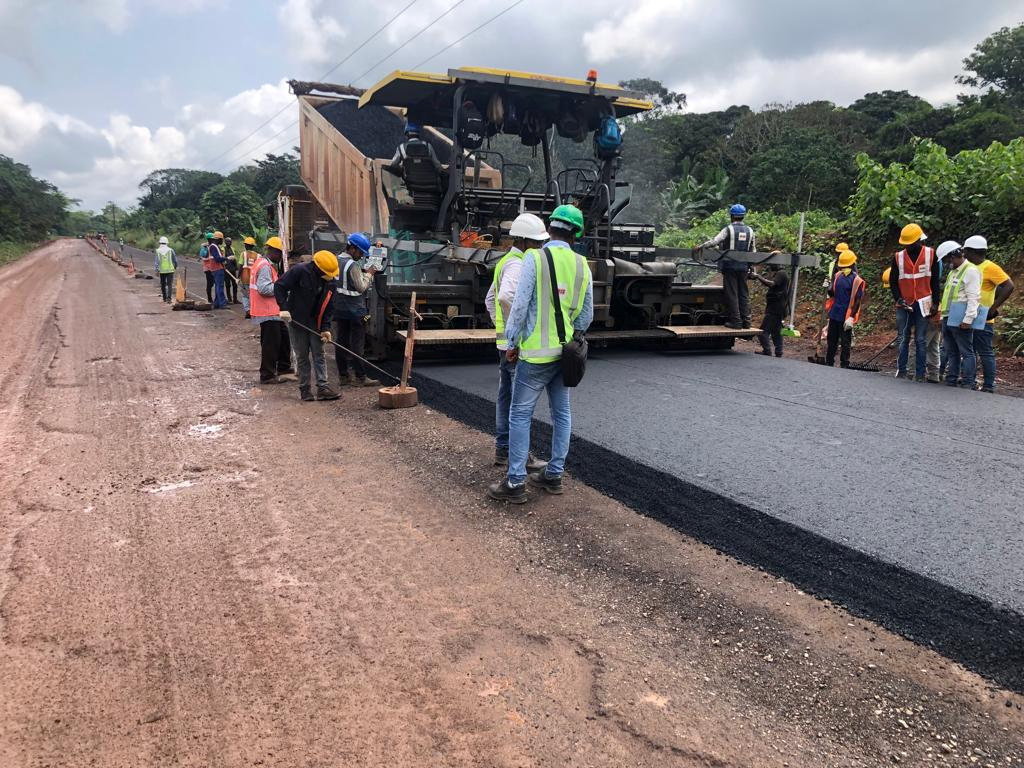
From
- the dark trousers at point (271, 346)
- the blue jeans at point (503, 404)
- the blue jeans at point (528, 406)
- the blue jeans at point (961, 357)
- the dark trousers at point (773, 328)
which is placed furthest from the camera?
the dark trousers at point (773, 328)

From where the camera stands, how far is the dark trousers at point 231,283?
565 inches

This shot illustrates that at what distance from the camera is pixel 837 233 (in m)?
12.2

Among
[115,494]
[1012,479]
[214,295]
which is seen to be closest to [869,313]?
[1012,479]

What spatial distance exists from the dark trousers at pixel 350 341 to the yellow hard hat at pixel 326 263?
0.66 m

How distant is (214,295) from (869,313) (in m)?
11.9

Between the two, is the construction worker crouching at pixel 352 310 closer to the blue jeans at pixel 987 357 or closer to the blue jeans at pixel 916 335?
the blue jeans at pixel 916 335

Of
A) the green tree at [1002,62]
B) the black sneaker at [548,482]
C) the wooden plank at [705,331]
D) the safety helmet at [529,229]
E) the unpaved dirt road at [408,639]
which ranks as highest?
the green tree at [1002,62]

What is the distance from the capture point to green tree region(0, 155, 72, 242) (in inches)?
1671

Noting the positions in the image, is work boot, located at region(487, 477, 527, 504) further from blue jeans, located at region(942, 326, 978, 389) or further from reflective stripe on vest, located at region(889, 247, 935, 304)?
reflective stripe on vest, located at region(889, 247, 935, 304)

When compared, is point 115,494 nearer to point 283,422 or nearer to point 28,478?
point 28,478

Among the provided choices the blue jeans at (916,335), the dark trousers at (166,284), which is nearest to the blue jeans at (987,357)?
the blue jeans at (916,335)

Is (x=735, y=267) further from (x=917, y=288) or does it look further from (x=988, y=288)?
(x=988, y=288)

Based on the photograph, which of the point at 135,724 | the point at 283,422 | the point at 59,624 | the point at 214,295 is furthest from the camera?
the point at 214,295

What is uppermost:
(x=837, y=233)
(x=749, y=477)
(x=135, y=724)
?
(x=837, y=233)
